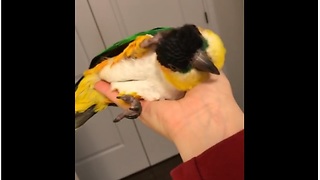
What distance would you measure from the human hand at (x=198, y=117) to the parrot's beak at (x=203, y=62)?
0.06 meters

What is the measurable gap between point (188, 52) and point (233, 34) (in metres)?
1.13

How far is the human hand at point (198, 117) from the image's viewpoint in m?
0.52

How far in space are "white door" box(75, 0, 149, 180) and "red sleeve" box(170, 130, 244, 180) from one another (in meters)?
0.97

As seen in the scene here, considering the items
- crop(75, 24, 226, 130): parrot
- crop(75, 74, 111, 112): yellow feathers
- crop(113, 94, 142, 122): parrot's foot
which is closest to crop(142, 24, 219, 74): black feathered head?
crop(75, 24, 226, 130): parrot

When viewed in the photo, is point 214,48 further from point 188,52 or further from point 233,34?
point 233,34

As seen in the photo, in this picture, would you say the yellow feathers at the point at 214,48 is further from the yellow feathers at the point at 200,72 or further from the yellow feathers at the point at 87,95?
the yellow feathers at the point at 87,95

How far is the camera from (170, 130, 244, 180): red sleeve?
1.46ft

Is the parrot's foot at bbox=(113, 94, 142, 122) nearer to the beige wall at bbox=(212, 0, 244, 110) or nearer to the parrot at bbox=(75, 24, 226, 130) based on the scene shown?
the parrot at bbox=(75, 24, 226, 130)

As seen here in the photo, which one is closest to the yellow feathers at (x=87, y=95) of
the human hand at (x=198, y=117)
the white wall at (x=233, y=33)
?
the human hand at (x=198, y=117)

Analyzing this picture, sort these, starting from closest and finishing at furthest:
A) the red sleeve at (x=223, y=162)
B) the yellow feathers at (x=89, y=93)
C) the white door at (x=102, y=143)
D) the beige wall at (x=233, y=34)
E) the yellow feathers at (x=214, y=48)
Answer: the red sleeve at (x=223, y=162), the yellow feathers at (x=214, y=48), the yellow feathers at (x=89, y=93), the white door at (x=102, y=143), the beige wall at (x=233, y=34)

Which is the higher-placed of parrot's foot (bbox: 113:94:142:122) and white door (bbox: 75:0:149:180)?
parrot's foot (bbox: 113:94:142:122)

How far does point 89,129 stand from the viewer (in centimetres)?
149

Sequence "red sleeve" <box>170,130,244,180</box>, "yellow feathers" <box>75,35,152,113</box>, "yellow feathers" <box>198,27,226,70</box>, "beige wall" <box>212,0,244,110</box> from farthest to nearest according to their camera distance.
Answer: "beige wall" <box>212,0,244,110</box>, "yellow feathers" <box>75,35,152,113</box>, "yellow feathers" <box>198,27,226,70</box>, "red sleeve" <box>170,130,244,180</box>
